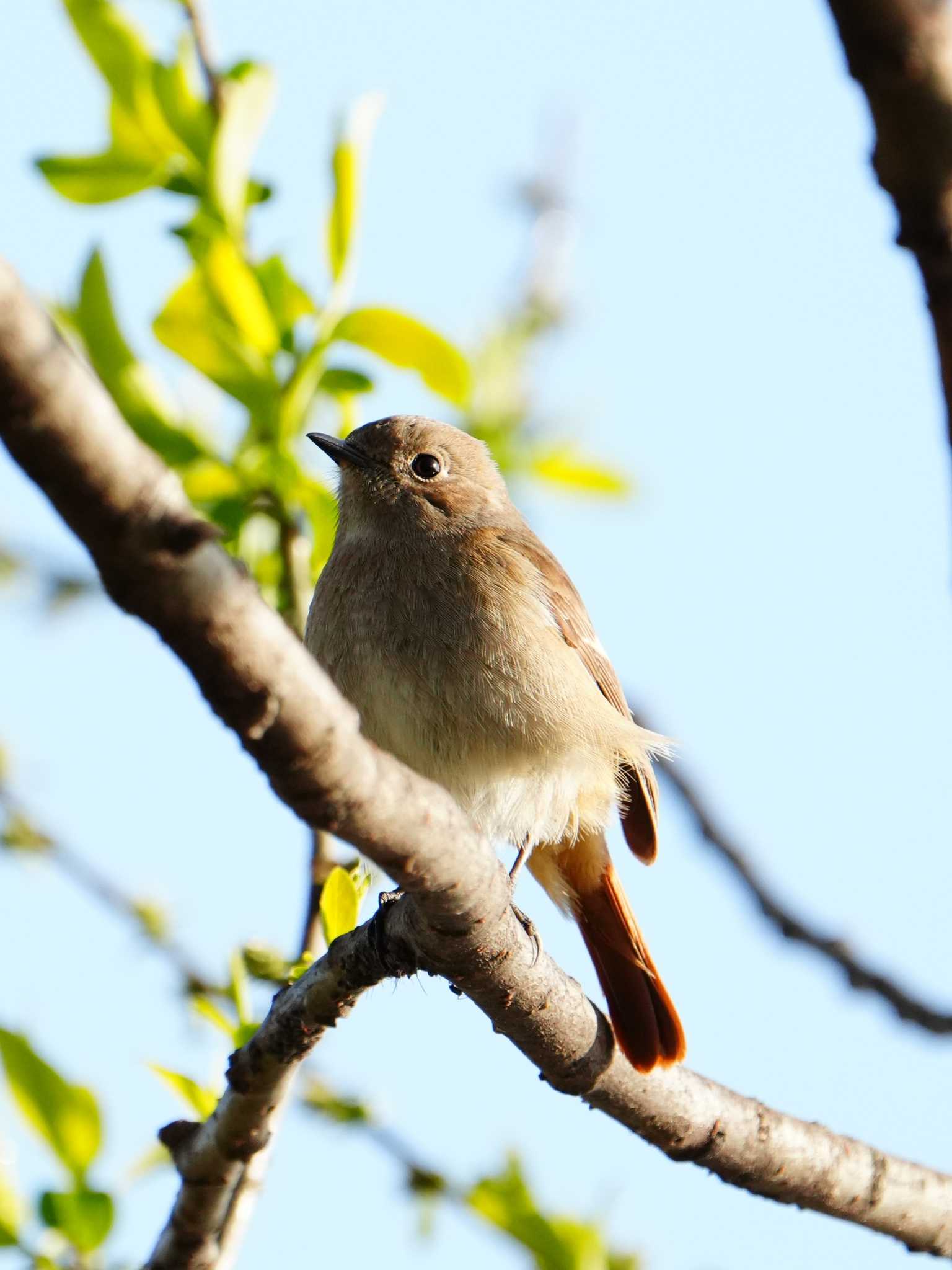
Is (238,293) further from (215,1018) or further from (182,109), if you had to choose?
(215,1018)

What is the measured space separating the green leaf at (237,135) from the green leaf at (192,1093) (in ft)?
6.98

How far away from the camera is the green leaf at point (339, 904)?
3061 mm

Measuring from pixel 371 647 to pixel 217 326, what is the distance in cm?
97

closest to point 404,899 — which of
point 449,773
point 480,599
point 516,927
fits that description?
point 516,927

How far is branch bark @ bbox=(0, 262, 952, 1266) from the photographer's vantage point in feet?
4.41

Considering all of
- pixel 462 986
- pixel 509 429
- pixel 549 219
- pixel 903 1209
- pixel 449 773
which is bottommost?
pixel 462 986

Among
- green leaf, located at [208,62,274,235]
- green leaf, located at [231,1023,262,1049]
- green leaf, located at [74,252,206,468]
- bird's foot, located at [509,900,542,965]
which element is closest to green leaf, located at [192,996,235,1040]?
green leaf, located at [231,1023,262,1049]

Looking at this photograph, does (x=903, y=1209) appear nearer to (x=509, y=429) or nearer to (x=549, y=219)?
(x=509, y=429)

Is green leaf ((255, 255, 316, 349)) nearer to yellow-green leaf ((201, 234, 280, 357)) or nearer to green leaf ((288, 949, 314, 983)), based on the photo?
yellow-green leaf ((201, 234, 280, 357))

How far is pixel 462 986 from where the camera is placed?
2826mm

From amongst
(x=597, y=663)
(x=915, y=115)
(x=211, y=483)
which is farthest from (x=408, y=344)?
(x=915, y=115)

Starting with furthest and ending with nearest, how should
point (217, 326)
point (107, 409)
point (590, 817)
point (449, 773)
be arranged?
point (590, 817)
point (449, 773)
point (217, 326)
point (107, 409)

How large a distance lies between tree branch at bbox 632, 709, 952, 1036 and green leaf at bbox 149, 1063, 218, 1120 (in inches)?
64.5

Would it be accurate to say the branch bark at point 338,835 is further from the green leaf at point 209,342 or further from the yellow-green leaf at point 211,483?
the green leaf at point 209,342
